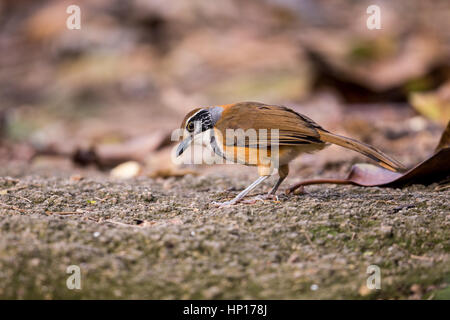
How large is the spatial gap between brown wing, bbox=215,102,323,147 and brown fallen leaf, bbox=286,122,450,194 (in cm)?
34

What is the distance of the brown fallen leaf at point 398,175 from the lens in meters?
3.39

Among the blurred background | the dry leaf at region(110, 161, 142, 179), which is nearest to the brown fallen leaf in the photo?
the blurred background

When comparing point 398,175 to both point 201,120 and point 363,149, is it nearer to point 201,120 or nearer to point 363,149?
point 363,149

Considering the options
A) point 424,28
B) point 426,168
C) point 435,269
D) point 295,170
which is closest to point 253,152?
point 426,168

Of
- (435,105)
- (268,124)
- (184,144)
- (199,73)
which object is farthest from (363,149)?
(199,73)

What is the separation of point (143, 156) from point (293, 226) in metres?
3.35

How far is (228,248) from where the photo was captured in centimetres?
243

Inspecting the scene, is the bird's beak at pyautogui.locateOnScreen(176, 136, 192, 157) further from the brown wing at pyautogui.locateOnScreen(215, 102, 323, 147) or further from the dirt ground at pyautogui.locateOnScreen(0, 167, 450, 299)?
the dirt ground at pyautogui.locateOnScreen(0, 167, 450, 299)

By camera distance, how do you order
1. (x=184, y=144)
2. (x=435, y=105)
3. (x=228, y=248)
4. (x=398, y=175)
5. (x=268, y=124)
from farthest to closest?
(x=435, y=105) → (x=184, y=144) → (x=398, y=175) → (x=268, y=124) → (x=228, y=248)

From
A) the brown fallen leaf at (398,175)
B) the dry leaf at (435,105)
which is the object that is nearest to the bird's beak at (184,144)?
the brown fallen leaf at (398,175)

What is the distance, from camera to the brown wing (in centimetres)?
326

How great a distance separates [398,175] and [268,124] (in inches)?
35.9

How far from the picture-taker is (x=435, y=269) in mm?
2332
